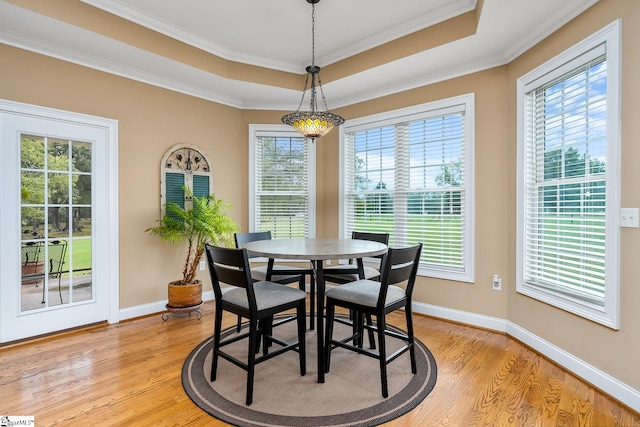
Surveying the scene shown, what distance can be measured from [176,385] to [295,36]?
3.19 meters

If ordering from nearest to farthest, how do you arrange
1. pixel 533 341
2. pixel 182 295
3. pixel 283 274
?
1. pixel 533 341
2. pixel 283 274
3. pixel 182 295

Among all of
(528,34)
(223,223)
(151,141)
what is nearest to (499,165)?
(528,34)

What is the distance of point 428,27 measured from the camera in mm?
2947

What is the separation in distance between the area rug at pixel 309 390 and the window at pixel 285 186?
82.8 inches

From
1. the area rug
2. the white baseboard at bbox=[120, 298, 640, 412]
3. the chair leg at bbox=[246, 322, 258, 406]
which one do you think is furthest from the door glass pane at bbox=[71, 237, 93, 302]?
the chair leg at bbox=[246, 322, 258, 406]

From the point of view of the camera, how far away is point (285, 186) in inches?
179

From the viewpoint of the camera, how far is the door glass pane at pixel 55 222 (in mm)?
2887

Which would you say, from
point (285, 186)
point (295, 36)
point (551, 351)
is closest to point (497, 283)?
point (551, 351)

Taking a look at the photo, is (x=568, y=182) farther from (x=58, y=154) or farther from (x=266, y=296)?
(x=58, y=154)

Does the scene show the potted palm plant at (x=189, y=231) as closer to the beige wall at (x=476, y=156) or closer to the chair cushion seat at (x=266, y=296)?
the beige wall at (x=476, y=156)

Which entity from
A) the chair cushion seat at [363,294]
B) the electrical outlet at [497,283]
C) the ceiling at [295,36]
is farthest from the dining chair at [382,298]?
the ceiling at [295,36]

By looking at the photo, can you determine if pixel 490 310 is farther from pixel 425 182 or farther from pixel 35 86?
pixel 35 86

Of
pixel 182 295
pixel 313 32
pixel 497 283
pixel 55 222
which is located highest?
pixel 313 32

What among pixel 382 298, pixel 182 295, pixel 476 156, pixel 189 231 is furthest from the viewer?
pixel 189 231
